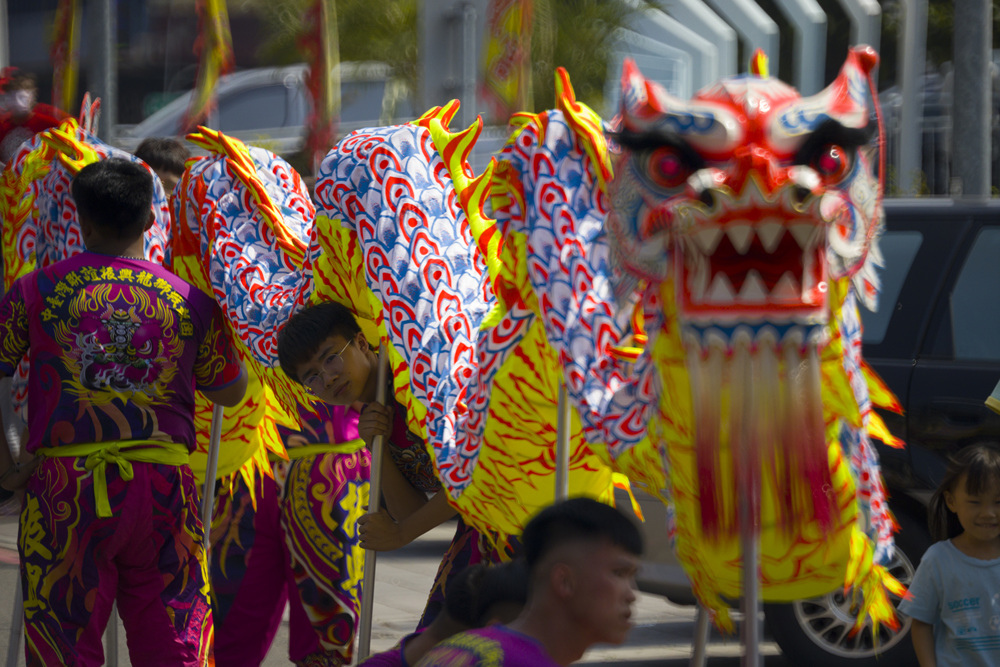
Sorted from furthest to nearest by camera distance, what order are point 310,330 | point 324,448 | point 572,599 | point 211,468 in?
1. point 324,448
2. point 211,468
3. point 310,330
4. point 572,599

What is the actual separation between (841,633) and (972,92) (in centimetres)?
337

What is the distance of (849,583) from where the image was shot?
1.95 m

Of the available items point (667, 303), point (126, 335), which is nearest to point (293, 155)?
point (126, 335)

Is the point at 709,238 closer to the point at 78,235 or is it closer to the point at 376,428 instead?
the point at 376,428

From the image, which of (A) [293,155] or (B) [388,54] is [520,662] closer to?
(A) [293,155]

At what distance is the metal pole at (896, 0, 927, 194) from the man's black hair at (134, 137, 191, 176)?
250 inches

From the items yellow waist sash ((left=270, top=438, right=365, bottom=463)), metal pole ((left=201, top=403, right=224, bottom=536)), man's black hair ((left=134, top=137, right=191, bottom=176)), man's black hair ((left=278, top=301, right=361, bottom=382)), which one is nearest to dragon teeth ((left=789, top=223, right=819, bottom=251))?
man's black hair ((left=278, top=301, right=361, bottom=382))

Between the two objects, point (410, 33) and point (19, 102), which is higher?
point (410, 33)

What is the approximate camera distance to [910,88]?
970 cm

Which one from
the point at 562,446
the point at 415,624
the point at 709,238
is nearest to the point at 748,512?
the point at 709,238

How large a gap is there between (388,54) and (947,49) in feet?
20.1

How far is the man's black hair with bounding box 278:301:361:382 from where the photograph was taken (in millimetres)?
3133

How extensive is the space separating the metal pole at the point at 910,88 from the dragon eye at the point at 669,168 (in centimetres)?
829

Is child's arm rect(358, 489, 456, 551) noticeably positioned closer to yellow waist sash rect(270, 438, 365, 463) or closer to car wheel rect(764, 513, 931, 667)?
yellow waist sash rect(270, 438, 365, 463)
